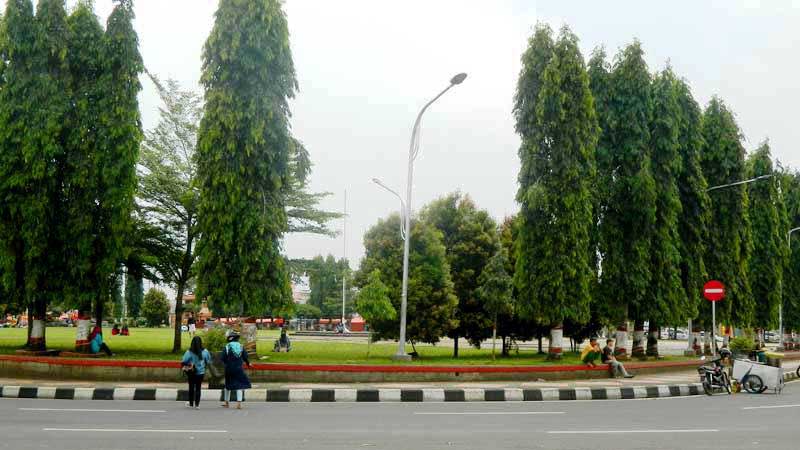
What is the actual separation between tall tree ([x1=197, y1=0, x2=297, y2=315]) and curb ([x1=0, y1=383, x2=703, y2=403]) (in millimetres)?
7278

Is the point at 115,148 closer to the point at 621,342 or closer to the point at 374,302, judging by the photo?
the point at 374,302

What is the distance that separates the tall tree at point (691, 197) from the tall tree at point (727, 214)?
2.88 meters

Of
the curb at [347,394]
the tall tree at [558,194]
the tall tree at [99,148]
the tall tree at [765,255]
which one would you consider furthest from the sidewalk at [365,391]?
the tall tree at [765,255]

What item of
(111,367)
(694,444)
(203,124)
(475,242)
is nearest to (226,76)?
(203,124)

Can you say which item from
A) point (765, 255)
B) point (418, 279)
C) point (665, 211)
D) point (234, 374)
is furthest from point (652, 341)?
point (234, 374)

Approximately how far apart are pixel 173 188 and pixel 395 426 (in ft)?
65.5

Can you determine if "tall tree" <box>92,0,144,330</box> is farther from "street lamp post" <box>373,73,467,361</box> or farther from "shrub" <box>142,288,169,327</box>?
"shrub" <box>142,288,169,327</box>

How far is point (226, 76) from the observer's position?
24.8m

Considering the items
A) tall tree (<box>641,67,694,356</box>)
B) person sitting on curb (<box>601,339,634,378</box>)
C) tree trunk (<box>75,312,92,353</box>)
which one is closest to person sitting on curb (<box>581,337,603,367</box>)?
person sitting on curb (<box>601,339,634,378</box>)

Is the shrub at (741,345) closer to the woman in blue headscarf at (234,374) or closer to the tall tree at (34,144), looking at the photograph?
the woman in blue headscarf at (234,374)

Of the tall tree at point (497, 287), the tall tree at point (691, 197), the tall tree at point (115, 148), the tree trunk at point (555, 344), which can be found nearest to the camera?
the tall tree at point (115, 148)

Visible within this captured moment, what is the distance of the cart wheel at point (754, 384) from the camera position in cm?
2060

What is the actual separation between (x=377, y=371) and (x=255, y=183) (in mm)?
8565

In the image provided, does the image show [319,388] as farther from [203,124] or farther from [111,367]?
[203,124]
